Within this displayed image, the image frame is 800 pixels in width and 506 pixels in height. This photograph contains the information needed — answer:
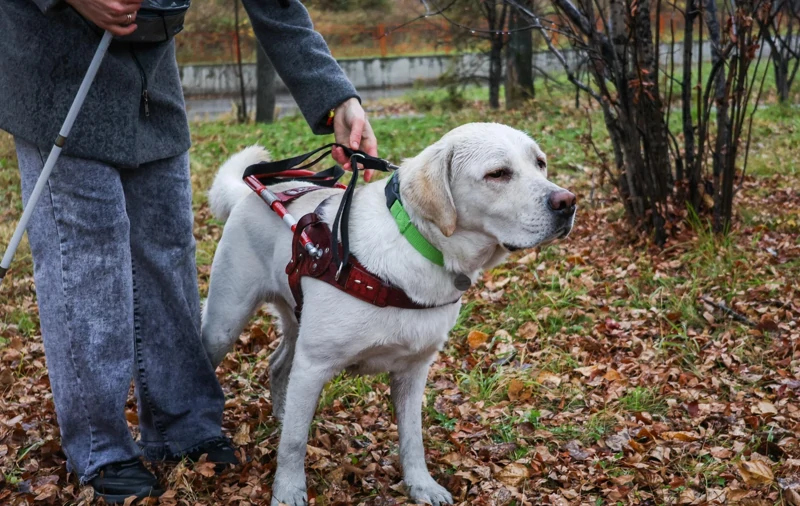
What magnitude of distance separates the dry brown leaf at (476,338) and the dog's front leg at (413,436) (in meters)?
1.54

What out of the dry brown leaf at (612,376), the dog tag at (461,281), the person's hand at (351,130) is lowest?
the dry brown leaf at (612,376)

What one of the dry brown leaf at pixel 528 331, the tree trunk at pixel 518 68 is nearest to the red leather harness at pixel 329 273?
the dry brown leaf at pixel 528 331

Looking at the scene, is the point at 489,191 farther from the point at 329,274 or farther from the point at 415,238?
the point at 329,274

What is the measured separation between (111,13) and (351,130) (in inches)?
42.6

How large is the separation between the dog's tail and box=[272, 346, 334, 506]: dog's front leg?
1.02 meters

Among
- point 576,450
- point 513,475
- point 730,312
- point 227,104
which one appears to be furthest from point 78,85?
point 227,104

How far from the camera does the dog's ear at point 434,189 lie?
9.16 ft

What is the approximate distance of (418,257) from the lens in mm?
2885

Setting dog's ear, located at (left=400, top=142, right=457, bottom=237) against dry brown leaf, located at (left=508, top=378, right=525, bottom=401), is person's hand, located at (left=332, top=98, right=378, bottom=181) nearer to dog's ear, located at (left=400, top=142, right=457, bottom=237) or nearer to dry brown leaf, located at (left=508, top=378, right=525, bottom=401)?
dog's ear, located at (left=400, top=142, right=457, bottom=237)

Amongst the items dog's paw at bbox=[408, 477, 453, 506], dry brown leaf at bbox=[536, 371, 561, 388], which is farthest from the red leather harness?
dry brown leaf at bbox=[536, 371, 561, 388]

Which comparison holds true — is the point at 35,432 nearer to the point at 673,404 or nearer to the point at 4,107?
the point at 4,107

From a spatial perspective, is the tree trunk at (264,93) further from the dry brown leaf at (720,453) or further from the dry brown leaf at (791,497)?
the dry brown leaf at (791,497)

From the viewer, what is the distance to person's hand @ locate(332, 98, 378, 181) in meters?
3.25

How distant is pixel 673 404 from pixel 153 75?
2713 mm
